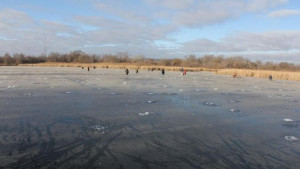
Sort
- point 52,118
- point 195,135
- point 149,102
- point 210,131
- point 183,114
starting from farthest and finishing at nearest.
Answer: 1. point 149,102
2. point 183,114
3. point 52,118
4. point 210,131
5. point 195,135

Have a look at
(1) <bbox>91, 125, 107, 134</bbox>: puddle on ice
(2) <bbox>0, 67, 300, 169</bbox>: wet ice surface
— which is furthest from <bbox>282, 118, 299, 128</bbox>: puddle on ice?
(1) <bbox>91, 125, 107, 134</bbox>: puddle on ice

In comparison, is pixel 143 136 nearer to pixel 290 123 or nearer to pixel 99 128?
pixel 99 128

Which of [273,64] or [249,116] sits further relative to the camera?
[273,64]

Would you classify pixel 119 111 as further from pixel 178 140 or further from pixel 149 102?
pixel 178 140

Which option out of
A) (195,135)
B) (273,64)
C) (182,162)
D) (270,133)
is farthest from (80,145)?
(273,64)

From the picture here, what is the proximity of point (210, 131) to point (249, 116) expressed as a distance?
187 centimetres

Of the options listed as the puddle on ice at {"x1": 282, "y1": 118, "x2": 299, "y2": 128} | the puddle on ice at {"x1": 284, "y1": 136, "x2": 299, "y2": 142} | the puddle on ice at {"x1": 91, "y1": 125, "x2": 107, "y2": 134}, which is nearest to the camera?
the puddle on ice at {"x1": 284, "y1": 136, "x2": 299, "y2": 142}

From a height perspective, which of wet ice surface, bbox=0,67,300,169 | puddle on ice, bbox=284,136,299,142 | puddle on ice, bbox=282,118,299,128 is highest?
wet ice surface, bbox=0,67,300,169

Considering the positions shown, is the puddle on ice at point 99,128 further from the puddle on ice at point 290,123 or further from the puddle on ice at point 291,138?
the puddle on ice at point 290,123

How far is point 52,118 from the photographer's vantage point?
5.05 metres

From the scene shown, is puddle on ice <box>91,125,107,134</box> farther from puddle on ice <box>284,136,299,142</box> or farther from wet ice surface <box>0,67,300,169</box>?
puddle on ice <box>284,136,299,142</box>

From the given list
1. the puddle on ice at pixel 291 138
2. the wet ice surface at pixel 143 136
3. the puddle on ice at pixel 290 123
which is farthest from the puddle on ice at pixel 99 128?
the puddle on ice at pixel 290 123

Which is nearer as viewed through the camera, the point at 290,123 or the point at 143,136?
the point at 143,136

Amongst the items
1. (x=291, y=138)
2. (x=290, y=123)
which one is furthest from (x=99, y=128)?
(x=290, y=123)
